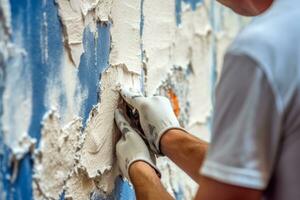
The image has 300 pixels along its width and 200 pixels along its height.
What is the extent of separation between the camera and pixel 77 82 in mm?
1084

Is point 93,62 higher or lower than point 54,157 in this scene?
higher

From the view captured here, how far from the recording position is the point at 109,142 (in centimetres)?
A: 126

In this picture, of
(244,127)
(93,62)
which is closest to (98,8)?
(93,62)

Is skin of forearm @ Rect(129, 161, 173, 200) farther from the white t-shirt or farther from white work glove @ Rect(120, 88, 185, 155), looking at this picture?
the white t-shirt

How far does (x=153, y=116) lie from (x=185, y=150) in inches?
4.1

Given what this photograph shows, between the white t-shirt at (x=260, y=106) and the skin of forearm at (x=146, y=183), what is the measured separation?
39cm

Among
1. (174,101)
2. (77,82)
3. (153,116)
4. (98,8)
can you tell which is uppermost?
(98,8)

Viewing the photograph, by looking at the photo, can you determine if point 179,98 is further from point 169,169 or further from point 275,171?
point 275,171

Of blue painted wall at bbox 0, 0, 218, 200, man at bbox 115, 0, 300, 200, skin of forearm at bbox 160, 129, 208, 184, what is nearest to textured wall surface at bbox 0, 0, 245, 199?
blue painted wall at bbox 0, 0, 218, 200

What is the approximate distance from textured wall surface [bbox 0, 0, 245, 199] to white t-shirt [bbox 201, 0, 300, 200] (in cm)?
31

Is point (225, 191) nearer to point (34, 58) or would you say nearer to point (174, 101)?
point (34, 58)

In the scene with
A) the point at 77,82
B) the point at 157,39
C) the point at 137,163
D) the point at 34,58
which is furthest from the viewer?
the point at 157,39

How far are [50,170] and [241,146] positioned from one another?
1.25 ft

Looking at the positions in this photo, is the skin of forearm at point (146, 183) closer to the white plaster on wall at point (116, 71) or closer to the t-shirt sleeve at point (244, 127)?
the white plaster on wall at point (116, 71)
